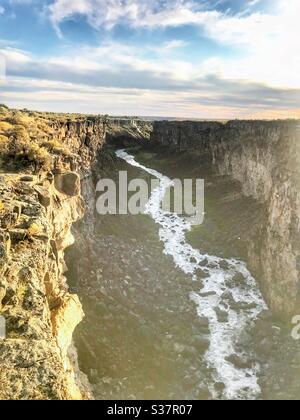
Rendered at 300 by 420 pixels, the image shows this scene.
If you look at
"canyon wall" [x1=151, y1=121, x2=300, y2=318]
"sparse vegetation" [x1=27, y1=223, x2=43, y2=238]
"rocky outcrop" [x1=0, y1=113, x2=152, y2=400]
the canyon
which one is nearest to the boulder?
the canyon

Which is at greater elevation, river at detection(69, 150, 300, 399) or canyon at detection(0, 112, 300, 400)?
canyon at detection(0, 112, 300, 400)

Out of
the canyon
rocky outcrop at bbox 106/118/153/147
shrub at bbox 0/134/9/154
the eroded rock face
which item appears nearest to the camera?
the eroded rock face

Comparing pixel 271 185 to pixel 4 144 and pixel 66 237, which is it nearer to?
pixel 66 237

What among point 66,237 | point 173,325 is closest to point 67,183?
point 66,237

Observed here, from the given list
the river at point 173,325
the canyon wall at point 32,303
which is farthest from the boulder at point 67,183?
the river at point 173,325

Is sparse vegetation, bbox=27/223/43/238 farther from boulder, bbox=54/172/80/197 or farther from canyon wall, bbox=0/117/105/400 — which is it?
boulder, bbox=54/172/80/197

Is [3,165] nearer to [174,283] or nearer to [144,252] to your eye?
[174,283]

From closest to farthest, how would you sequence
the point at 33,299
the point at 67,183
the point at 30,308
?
1. the point at 30,308
2. the point at 33,299
3. the point at 67,183
